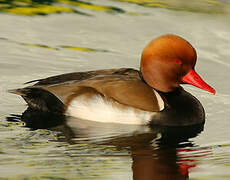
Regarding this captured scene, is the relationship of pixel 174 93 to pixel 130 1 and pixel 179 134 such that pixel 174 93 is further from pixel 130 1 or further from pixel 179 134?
pixel 130 1

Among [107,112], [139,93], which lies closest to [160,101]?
[139,93]

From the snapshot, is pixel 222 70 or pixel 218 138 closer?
pixel 218 138

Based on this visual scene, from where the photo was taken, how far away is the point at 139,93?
7047 millimetres

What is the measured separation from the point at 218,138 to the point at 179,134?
46 cm

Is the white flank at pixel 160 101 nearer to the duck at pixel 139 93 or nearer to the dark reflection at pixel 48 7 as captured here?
the duck at pixel 139 93

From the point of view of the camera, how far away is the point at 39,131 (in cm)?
682

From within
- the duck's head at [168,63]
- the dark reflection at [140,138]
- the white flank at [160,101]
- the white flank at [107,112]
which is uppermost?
the duck's head at [168,63]

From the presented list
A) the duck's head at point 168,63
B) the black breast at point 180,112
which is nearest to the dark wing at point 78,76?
the duck's head at point 168,63

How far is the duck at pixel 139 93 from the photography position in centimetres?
706

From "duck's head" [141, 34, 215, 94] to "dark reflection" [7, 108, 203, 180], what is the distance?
1.70 ft

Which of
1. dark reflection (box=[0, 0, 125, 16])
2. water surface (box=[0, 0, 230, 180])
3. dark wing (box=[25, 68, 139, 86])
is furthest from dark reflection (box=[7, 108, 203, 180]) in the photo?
dark reflection (box=[0, 0, 125, 16])

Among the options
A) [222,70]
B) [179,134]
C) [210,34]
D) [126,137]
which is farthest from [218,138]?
[210,34]

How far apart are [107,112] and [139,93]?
40 centimetres

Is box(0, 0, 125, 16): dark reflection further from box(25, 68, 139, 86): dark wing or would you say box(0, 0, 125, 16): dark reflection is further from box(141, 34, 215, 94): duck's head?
box(141, 34, 215, 94): duck's head
